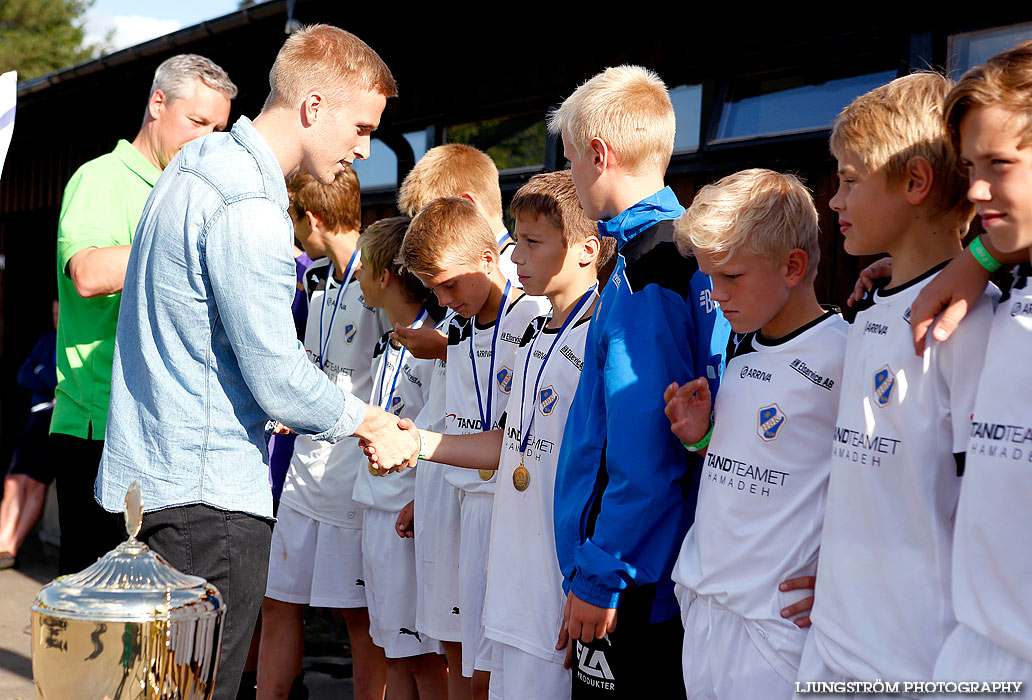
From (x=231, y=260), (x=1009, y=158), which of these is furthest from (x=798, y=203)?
(x=231, y=260)

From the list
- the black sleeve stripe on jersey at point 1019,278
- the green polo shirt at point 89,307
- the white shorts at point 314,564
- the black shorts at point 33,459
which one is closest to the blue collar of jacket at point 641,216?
the black sleeve stripe on jersey at point 1019,278

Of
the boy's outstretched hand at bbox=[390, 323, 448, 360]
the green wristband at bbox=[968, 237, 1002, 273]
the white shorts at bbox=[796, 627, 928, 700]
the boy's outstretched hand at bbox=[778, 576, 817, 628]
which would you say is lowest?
the white shorts at bbox=[796, 627, 928, 700]

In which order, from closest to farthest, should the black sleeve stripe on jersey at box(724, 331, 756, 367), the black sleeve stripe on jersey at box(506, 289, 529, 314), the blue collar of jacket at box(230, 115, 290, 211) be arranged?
the black sleeve stripe on jersey at box(724, 331, 756, 367) → the blue collar of jacket at box(230, 115, 290, 211) → the black sleeve stripe on jersey at box(506, 289, 529, 314)

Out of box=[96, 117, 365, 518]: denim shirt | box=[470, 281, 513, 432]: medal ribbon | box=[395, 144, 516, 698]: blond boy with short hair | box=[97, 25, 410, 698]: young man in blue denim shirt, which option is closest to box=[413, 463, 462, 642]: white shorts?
box=[395, 144, 516, 698]: blond boy with short hair

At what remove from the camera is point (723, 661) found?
2252mm

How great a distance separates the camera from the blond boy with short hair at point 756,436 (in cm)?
222

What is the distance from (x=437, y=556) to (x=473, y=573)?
10.4 inches

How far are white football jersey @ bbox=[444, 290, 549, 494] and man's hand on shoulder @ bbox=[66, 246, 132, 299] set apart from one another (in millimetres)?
1241

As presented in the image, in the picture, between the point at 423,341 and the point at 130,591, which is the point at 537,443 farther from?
the point at 130,591

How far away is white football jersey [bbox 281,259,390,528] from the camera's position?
4332 millimetres

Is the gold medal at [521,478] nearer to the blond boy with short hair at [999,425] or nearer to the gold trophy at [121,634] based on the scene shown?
the gold trophy at [121,634]

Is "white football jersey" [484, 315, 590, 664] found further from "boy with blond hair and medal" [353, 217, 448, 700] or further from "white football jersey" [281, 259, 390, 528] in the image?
"white football jersey" [281, 259, 390, 528]

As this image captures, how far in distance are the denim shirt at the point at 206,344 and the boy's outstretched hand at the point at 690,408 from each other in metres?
0.93

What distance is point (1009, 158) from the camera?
1836 mm
